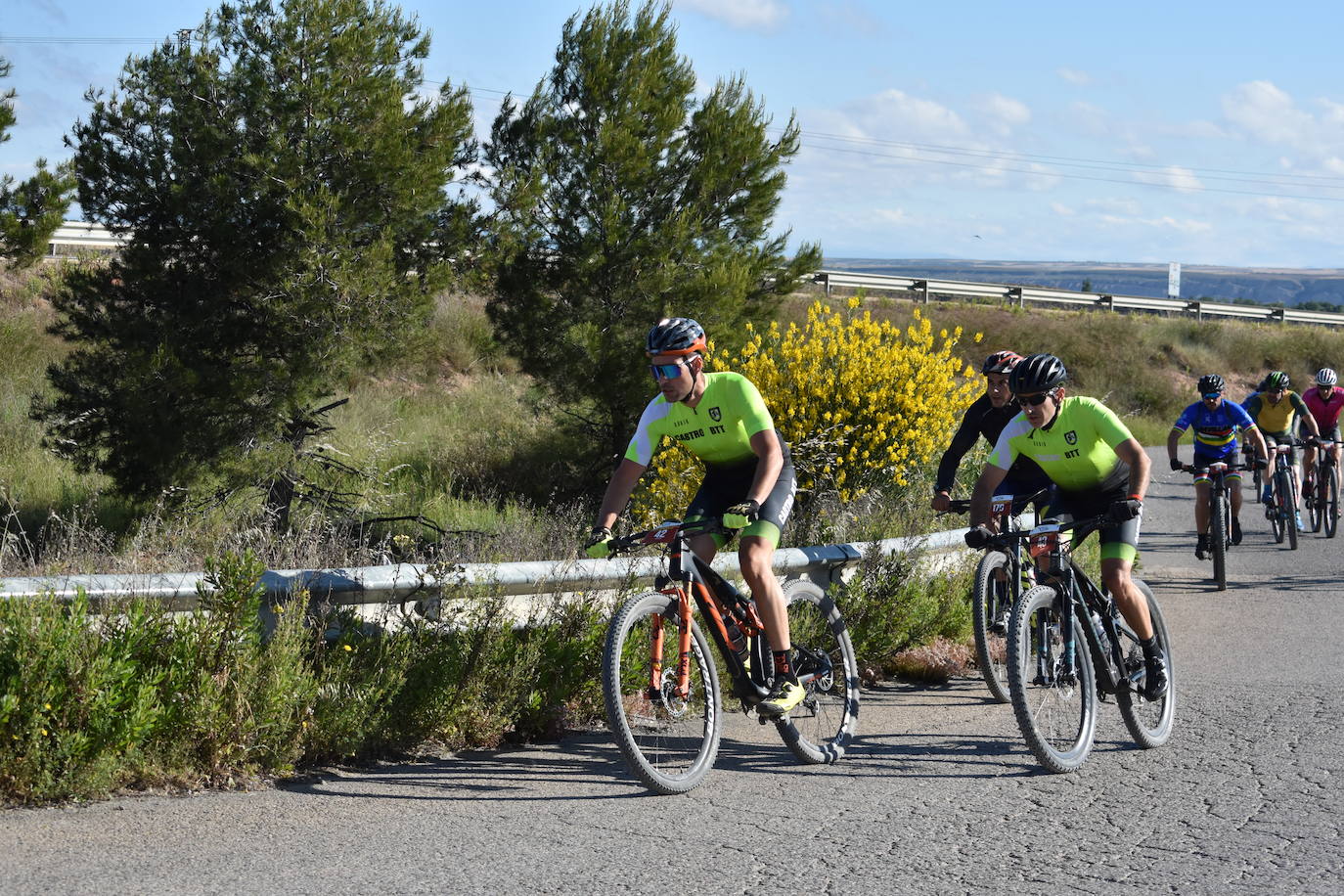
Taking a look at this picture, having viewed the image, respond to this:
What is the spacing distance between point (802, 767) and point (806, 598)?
87 centimetres

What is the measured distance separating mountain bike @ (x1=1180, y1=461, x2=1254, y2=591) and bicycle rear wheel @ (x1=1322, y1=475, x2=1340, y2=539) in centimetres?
361

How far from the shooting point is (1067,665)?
6.24 metres

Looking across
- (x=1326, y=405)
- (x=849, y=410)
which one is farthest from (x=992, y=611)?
(x=1326, y=405)

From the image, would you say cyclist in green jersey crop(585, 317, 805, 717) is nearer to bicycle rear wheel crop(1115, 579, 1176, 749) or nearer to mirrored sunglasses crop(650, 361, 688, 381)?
mirrored sunglasses crop(650, 361, 688, 381)

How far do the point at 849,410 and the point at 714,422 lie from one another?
22.6 ft

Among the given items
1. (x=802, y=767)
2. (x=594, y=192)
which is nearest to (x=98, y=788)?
(x=802, y=767)

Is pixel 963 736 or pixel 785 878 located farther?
pixel 963 736

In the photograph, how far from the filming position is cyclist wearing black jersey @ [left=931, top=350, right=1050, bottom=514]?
8188 millimetres

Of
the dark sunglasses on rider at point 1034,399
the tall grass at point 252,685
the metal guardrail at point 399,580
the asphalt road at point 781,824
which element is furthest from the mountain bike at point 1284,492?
the tall grass at point 252,685

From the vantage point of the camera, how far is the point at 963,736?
6.64 meters

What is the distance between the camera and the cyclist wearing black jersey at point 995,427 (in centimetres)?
819

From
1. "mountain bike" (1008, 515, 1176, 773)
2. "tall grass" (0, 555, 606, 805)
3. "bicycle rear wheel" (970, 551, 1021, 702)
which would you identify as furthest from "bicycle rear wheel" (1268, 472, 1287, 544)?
"tall grass" (0, 555, 606, 805)

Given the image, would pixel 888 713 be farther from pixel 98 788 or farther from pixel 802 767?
pixel 98 788

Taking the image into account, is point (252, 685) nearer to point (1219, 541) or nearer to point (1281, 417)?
point (1219, 541)
